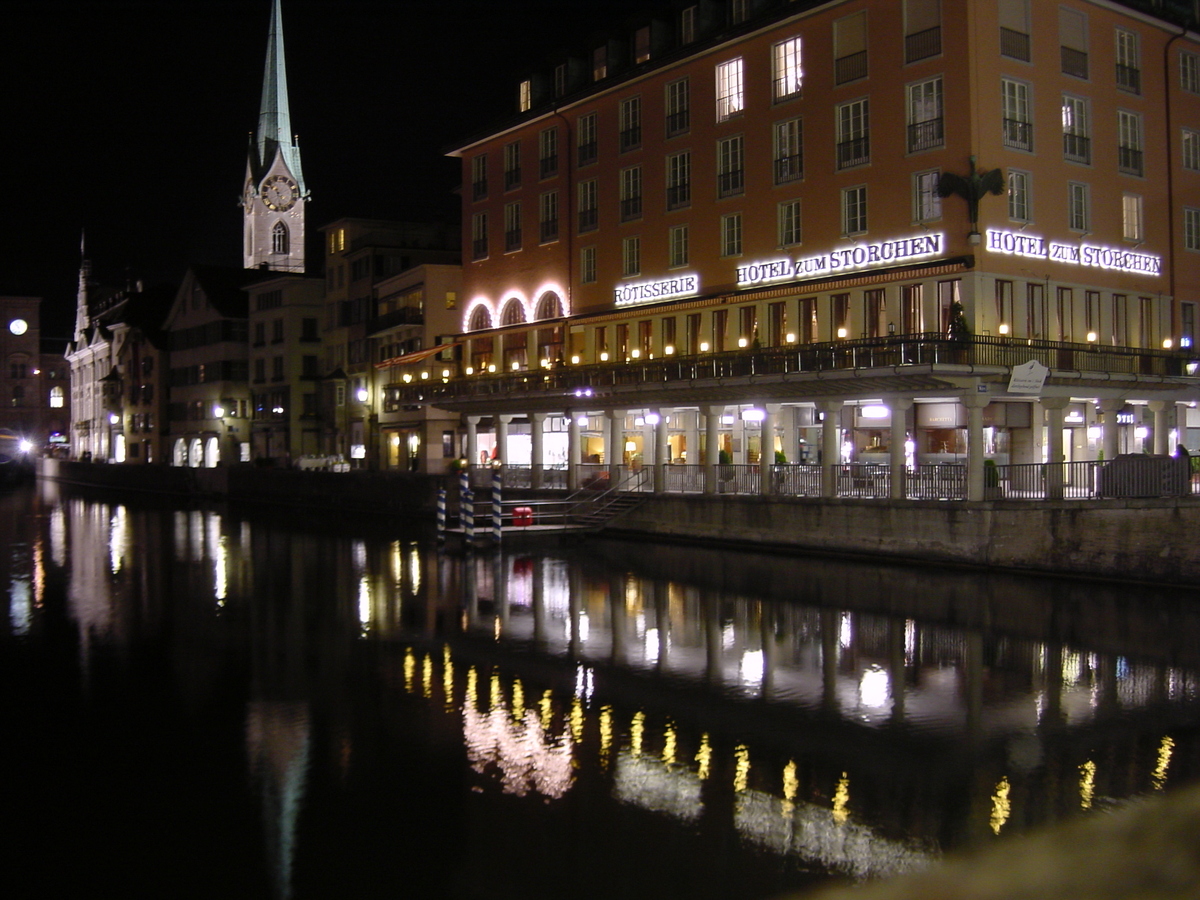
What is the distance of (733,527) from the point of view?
131ft

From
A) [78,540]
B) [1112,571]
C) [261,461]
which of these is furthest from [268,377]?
[1112,571]

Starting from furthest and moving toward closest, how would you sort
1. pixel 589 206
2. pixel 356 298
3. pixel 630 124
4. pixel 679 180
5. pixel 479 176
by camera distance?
1. pixel 356 298
2. pixel 479 176
3. pixel 589 206
4. pixel 630 124
5. pixel 679 180

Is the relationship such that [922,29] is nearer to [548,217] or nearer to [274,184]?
[548,217]

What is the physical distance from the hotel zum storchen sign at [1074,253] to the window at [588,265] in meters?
21.0

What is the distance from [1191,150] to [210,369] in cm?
7469

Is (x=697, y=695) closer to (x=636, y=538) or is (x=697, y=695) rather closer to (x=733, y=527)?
(x=733, y=527)

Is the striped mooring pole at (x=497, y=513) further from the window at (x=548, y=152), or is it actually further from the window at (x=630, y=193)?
the window at (x=548, y=152)

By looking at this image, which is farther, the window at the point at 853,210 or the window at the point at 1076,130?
the window at the point at 853,210

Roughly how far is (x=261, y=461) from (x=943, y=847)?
7444cm

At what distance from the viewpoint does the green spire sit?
144000 mm

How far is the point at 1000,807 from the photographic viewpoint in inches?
480

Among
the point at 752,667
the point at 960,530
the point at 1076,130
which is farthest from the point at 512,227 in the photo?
the point at 752,667

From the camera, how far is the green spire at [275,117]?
472 ft

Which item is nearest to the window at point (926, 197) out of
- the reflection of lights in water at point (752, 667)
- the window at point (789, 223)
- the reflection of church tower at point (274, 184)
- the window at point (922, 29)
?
the window at point (922, 29)
